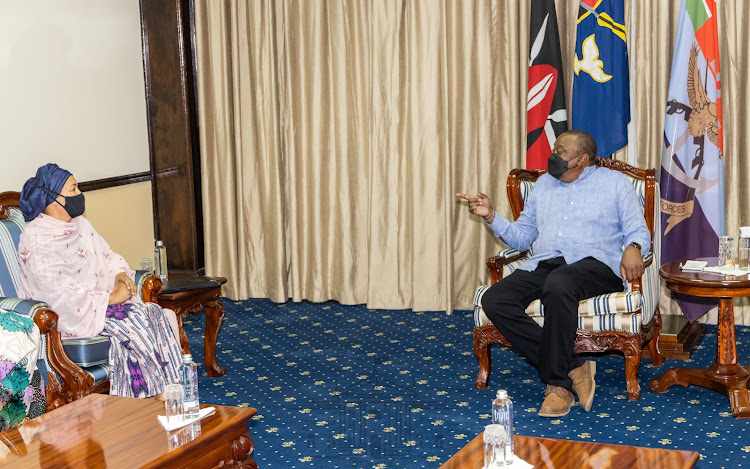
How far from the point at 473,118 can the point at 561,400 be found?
100 inches

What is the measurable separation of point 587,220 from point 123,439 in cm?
265

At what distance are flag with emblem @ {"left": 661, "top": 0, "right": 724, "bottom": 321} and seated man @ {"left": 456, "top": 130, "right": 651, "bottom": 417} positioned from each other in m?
0.79

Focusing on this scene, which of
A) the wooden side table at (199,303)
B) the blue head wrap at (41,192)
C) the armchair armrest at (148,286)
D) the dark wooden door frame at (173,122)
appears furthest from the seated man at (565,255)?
the dark wooden door frame at (173,122)

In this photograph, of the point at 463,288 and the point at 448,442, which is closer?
the point at 448,442

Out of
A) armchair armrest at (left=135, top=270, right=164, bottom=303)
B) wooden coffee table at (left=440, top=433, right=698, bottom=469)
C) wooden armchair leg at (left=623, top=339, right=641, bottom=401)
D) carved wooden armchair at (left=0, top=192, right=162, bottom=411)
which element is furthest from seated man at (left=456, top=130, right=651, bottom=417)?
carved wooden armchair at (left=0, top=192, right=162, bottom=411)

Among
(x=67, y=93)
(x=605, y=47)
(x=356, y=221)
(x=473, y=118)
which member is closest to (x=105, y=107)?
(x=67, y=93)

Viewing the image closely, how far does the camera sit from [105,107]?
19.8 ft

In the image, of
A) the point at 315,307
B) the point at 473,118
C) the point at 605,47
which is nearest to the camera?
the point at 605,47

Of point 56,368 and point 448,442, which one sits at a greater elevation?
point 56,368

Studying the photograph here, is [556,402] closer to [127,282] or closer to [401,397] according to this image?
[401,397]

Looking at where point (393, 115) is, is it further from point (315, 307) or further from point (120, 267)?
point (120, 267)

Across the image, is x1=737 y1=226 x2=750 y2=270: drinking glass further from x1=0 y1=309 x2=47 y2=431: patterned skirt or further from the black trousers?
x1=0 y1=309 x2=47 y2=431: patterned skirt

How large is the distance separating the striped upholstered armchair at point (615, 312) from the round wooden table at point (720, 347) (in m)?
0.18

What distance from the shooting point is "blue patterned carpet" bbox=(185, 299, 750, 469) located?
377cm
